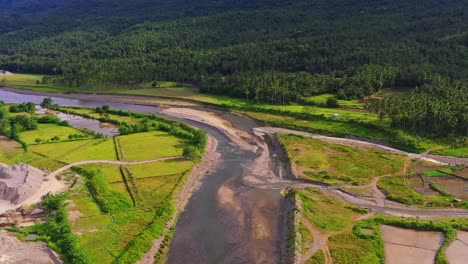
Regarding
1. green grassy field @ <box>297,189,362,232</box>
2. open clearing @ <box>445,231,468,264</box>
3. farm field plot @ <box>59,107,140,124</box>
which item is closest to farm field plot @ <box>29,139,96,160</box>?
farm field plot @ <box>59,107,140,124</box>

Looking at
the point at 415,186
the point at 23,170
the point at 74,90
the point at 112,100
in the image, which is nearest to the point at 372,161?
the point at 415,186

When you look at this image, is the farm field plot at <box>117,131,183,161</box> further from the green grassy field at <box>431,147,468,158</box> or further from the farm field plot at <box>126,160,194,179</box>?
the green grassy field at <box>431,147,468,158</box>

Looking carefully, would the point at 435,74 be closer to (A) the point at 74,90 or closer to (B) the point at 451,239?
(B) the point at 451,239

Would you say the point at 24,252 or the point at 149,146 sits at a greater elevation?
the point at 149,146

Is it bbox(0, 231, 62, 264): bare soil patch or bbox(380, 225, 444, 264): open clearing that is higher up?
bbox(0, 231, 62, 264): bare soil patch

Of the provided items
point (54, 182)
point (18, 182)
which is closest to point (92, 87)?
point (54, 182)

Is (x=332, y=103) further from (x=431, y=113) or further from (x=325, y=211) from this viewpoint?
(x=325, y=211)

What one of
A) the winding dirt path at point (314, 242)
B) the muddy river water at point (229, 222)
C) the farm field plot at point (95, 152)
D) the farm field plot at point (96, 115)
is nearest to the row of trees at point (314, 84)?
the farm field plot at point (96, 115)
